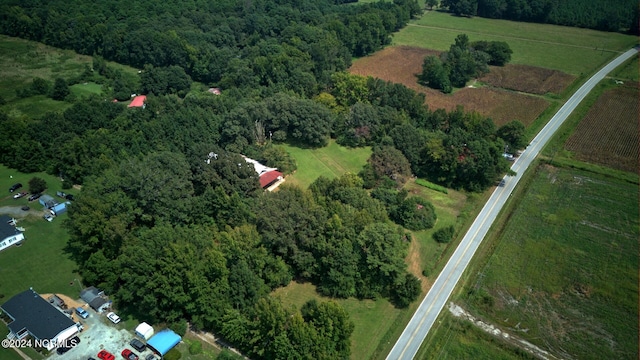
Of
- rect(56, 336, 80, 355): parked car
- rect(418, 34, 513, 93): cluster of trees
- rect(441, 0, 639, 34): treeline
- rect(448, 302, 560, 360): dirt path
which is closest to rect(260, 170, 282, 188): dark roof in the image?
rect(56, 336, 80, 355): parked car

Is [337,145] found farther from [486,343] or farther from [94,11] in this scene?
[94,11]

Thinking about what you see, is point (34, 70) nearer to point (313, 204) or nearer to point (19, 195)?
point (19, 195)

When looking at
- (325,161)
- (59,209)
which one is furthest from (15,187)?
(325,161)

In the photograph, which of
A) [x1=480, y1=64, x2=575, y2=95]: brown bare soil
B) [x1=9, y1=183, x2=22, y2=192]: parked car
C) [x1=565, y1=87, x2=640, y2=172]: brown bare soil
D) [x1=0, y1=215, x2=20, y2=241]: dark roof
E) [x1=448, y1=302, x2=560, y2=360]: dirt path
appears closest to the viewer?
[x1=448, y1=302, x2=560, y2=360]: dirt path

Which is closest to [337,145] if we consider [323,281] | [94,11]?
[323,281]

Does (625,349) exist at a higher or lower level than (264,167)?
lower

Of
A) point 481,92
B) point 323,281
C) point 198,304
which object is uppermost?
point 198,304

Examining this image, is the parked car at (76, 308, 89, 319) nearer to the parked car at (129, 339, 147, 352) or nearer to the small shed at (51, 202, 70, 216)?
the parked car at (129, 339, 147, 352)
